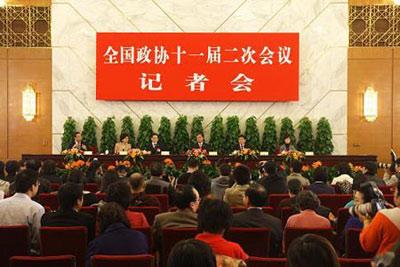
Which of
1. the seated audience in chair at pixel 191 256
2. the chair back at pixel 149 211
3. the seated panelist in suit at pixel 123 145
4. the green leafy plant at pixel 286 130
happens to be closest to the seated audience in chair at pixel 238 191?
the chair back at pixel 149 211

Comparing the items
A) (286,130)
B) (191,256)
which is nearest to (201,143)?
(286,130)

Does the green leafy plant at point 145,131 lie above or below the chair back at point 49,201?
above

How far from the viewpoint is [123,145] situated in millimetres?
13109

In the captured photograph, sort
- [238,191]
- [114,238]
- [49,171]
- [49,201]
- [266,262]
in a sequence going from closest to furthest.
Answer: [266,262]
[114,238]
[238,191]
[49,201]
[49,171]

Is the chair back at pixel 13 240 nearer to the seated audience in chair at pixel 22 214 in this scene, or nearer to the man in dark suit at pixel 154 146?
the seated audience in chair at pixel 22 214

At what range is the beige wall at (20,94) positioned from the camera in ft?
47.4

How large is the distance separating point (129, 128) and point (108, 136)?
0.48 m

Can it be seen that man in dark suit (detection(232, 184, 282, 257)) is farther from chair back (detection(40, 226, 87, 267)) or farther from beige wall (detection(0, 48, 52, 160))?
beige wall (detection(0, 48, 52, 160))

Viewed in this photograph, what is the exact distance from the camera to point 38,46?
47.6 ft

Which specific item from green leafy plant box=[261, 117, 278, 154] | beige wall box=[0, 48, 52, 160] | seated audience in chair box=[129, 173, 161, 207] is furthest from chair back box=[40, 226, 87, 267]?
beige wall box=[0, 48, 52, 160]

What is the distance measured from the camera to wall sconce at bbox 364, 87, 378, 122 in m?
13.9

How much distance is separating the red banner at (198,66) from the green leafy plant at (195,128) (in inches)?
19.5

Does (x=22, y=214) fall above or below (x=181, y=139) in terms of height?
below

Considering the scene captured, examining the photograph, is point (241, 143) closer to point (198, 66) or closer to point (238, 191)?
point (198, 66)
